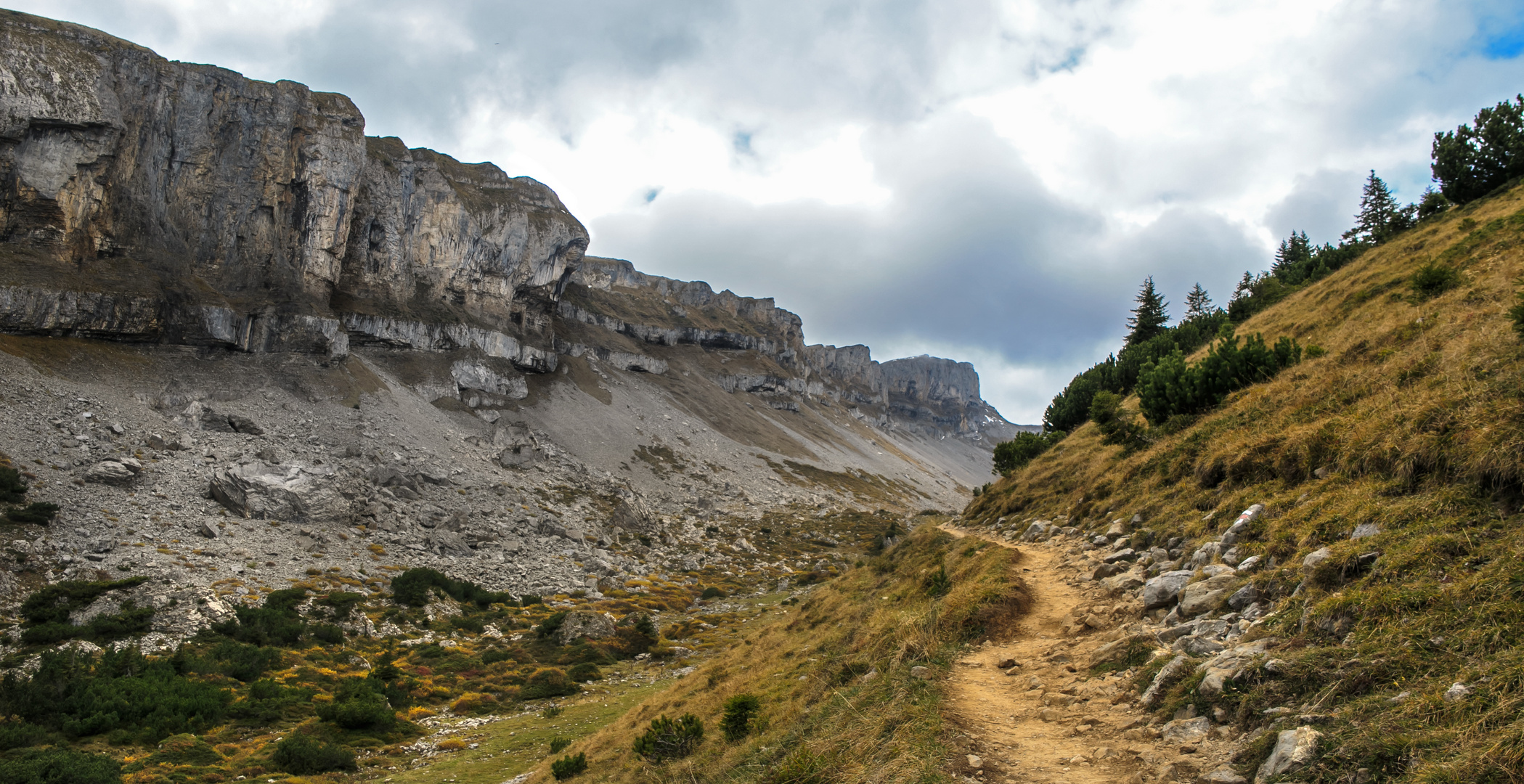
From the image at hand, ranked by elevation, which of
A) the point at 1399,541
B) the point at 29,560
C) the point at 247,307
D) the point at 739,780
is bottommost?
the point at 29,560

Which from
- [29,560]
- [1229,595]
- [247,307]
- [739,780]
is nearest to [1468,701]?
[1229,595]

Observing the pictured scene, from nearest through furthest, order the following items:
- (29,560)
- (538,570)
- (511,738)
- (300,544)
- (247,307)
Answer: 1. (511,738)
2. (29,560)
3. (300,544)
4. (538,570)
5. (247,307)

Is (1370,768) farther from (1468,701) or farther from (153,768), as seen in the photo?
(153,768)

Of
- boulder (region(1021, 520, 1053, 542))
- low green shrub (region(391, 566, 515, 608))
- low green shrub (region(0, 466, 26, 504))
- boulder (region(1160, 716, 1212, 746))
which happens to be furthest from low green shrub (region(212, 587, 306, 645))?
boulder (region(1160, 716, 1212, 746))

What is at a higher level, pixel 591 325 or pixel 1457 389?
pixel 591 325

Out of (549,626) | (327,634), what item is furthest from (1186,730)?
(327,634)

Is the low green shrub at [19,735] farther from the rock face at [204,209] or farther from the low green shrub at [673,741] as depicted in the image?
the rock face at [204,209]

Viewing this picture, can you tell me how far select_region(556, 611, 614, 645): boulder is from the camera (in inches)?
1448

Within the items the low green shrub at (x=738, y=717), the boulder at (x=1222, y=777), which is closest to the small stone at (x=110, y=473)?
the low green shrub at (x=738, y=717)

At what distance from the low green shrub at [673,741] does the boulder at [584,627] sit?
24.8 metres

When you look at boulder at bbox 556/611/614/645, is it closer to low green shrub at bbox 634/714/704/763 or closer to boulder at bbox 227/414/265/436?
low green shrub at bbox 634/714/704/763

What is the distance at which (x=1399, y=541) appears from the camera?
659cm

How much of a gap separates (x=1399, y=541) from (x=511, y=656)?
3570 cm

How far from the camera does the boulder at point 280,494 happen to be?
150 feet
